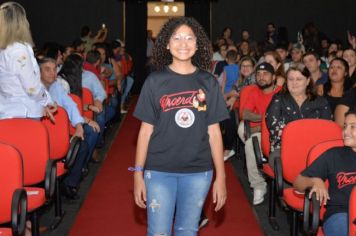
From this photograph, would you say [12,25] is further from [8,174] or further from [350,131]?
[350,131]

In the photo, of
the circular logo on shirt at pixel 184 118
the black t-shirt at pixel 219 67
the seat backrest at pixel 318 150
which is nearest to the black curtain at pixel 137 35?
the black t-shirt at pixel 219 67

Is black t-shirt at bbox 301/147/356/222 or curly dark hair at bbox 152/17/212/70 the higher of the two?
curly dark hair at bbox 152/17/212/70

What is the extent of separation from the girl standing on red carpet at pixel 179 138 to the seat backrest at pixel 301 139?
5.16ft

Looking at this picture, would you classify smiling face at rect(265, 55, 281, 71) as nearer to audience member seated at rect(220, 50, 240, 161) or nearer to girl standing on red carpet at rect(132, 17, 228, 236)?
audience member seated at rect(220, 50, 240, 161)

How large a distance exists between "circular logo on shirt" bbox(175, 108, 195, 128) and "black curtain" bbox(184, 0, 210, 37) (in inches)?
511

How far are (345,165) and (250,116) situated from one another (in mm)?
2732

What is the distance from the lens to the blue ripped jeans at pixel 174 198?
307cm

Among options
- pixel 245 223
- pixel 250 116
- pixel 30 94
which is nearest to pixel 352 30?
pixel 250 116

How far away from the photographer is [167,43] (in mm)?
3225

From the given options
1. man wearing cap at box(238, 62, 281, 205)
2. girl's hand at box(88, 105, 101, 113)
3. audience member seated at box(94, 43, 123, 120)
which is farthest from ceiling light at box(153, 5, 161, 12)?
man wearing cap at box(238, 62, 281, 205)

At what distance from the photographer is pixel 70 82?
649cm

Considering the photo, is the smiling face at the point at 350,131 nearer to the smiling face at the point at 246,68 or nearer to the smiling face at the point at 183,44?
the smiling face at the point at 183,44

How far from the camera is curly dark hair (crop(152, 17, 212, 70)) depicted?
3184mm

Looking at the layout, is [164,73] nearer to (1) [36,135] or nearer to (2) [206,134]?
(2) [206,134]
